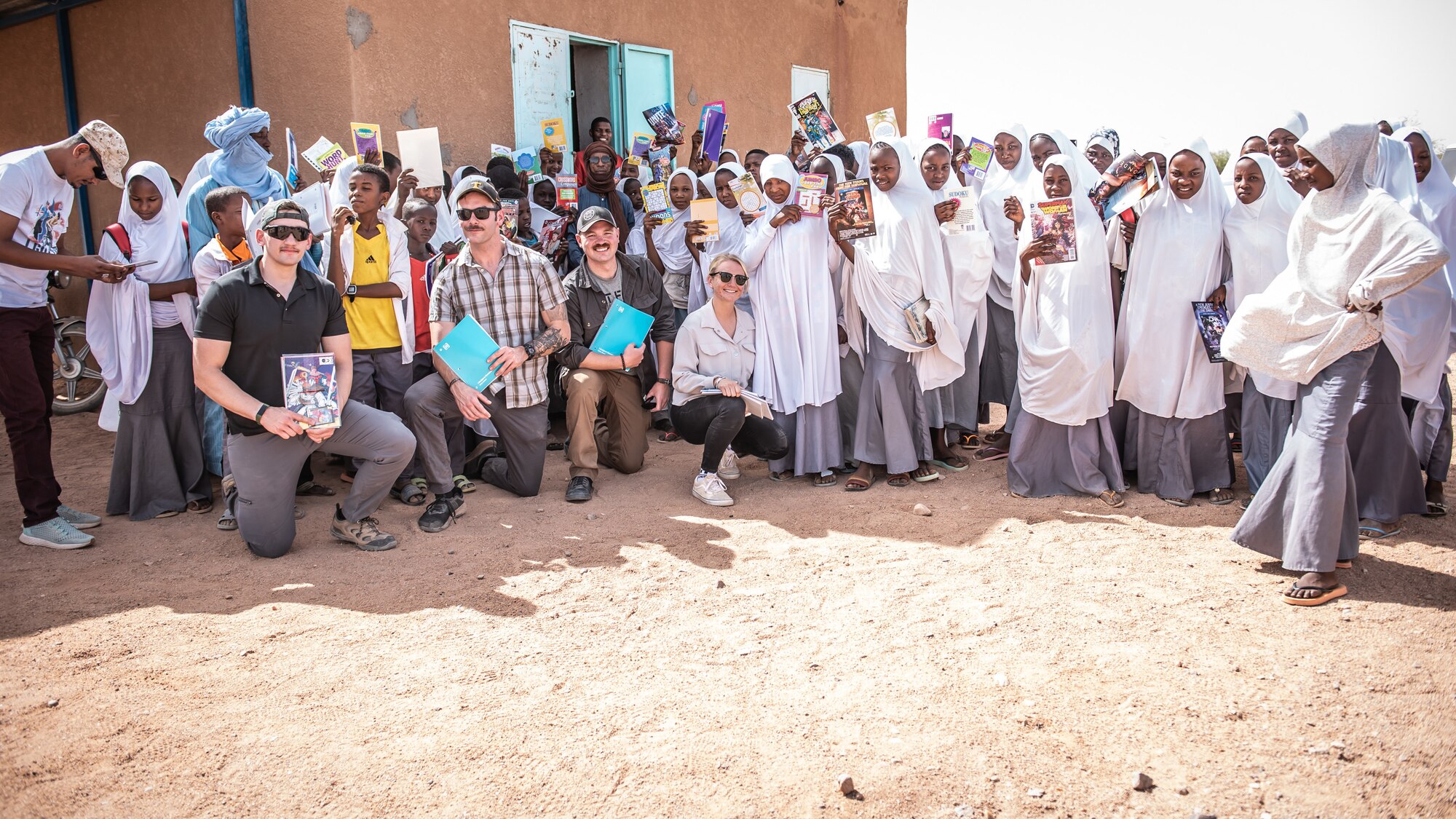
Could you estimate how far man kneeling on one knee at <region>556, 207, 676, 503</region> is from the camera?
5.75m

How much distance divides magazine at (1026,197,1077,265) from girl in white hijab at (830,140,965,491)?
0.70m

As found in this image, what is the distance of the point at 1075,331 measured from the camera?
5.26 meters

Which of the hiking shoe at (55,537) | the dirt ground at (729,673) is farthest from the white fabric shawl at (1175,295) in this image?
the hiking shoe at (55,537)

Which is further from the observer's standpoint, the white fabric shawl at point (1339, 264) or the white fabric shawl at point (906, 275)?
the white fabric shawl at point (906, 275)

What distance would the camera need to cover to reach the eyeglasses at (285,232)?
4316 mm

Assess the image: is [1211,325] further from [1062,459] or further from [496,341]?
[496,341]

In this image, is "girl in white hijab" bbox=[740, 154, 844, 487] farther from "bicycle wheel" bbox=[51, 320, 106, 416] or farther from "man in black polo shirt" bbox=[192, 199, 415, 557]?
"bicycle wheel" bbox=[51, 320, 106, 416]

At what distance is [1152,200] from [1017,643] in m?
3.02

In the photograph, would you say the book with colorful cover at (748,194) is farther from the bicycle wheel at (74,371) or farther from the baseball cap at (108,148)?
the bicycle wheel at (74,371)

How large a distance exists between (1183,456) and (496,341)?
4014mm

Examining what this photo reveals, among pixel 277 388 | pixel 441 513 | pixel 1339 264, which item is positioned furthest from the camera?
pixel 441 513

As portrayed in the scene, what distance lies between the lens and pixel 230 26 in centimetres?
801

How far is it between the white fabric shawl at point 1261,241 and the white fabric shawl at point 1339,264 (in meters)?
1.02

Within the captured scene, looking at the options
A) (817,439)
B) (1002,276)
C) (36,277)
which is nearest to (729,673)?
(817,439)
